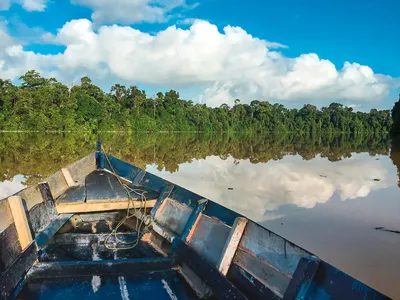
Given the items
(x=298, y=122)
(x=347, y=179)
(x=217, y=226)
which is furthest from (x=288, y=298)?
(x=298, y=122)

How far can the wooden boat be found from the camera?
2.53 metres

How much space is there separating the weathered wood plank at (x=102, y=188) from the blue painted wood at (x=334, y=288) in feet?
12.4

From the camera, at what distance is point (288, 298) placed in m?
2.26

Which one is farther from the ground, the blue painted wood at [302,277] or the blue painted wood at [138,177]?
the blue painted wood at [138,177]

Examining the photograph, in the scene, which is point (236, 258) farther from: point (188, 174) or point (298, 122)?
point (298, 122)

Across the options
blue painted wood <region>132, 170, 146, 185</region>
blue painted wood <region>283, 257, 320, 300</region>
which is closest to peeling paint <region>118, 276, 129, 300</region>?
blue painted wood <region>283, 257, 320, 300</region>

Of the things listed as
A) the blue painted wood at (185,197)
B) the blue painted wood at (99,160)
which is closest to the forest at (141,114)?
the blue painted wood at (99,160)

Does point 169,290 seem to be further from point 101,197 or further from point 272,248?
point 101,197

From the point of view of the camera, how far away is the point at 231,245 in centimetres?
302

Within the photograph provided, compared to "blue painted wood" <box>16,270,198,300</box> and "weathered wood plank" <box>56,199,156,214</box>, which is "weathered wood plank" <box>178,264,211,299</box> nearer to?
"blue painted wood" <box>16,270,198,300</box>

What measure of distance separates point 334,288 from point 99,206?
389 centimetres

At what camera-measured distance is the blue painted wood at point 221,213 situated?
3.24m

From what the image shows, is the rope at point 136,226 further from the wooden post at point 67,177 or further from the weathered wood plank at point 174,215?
the wooden post at point 67,177

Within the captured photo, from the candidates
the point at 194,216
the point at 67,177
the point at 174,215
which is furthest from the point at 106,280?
the point at 67,177
